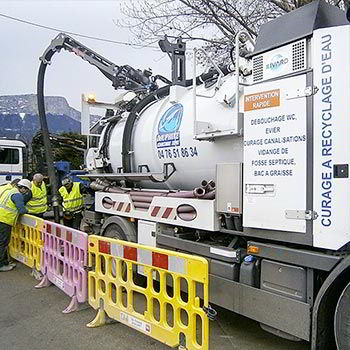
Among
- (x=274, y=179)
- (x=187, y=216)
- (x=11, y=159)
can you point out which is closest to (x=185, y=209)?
(x=187, y=216)

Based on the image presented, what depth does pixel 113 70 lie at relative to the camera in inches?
285

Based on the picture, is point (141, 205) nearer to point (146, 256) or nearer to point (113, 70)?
point (146, 256)

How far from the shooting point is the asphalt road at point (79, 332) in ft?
13.0

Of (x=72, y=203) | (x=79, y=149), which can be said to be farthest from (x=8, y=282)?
(x=79, y=149)

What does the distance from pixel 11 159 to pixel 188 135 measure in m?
11.8

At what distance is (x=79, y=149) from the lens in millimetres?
18125

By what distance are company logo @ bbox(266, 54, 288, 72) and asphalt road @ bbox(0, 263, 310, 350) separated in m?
2.57

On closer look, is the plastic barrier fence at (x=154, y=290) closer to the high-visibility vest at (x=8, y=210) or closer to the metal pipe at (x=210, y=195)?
the metal pipe at (x=210, y=195)

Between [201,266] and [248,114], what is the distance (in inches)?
54.3

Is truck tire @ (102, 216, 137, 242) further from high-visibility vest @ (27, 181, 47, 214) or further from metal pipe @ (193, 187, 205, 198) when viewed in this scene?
high-visibility vest @ (27, 181, 47, 214)

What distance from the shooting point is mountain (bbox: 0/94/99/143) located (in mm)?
21188

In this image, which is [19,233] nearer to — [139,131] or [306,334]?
[139,131]

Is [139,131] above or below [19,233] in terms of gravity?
above

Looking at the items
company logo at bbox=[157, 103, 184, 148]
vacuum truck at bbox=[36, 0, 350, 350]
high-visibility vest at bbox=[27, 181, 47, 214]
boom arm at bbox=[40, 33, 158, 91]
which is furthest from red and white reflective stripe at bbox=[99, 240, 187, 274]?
high-visibility vest at bbox=[27, 181, 47, 214]
